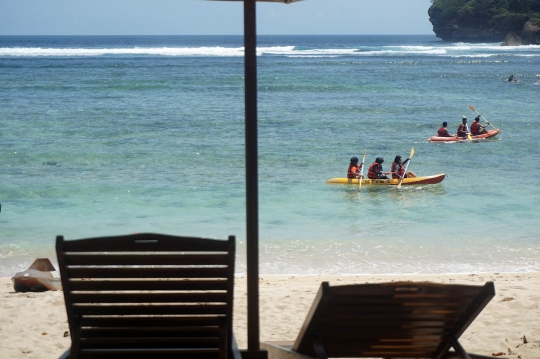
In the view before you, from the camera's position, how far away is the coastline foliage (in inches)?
3204

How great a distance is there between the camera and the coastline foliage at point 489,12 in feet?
267

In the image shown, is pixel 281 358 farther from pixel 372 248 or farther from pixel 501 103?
pixel 501 103

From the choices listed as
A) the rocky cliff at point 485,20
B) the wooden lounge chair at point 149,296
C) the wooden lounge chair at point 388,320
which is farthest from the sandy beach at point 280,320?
the rocky cliff at point 485,20

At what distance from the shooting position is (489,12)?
85938mm

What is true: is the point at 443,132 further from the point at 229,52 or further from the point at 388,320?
the point at 229,52

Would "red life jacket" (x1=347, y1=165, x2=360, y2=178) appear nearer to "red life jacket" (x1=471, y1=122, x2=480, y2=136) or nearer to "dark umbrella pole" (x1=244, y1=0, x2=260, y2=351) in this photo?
"red life jacket" (x1=471, y1=122, x2=480, y2=136)

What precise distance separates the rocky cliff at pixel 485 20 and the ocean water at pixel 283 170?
1870 inches

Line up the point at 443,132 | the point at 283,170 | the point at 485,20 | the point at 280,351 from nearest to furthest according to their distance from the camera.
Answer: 1. the point at 280,351
2. the point at 283,170
3. the point at 443,132
4. the point at 485,20

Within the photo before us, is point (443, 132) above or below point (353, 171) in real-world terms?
below

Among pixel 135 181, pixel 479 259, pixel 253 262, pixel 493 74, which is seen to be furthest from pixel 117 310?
pixel 493 74

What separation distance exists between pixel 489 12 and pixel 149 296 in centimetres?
9025

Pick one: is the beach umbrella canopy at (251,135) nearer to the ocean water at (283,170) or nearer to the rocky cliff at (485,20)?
the ocean water at (283,170)

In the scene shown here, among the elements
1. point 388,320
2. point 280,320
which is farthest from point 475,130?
point 388,320

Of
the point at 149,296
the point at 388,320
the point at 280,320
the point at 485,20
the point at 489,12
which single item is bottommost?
the point at 280,320
